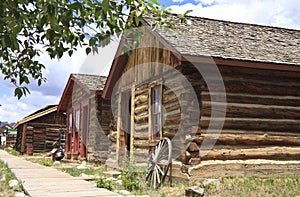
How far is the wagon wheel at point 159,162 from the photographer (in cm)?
933

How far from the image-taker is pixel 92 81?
60.4 ft

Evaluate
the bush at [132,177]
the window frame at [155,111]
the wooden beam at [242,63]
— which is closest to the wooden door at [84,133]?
the window frame at [155,111]

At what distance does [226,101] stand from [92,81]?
10.3 m

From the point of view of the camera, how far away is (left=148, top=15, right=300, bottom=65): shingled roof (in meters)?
9.17

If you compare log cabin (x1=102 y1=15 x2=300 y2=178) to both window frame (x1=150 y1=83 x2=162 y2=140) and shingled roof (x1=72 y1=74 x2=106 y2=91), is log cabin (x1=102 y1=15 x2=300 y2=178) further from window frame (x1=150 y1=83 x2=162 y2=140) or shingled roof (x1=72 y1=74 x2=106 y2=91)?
shingled roof (x1=72 y1=74 x2=106 y2=91)

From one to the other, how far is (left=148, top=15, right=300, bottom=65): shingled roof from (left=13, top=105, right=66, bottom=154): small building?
1804cm

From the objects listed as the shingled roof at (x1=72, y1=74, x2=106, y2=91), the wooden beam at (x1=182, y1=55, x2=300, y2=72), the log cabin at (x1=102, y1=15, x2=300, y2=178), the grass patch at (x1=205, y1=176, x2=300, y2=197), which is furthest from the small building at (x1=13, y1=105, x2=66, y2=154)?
the grass patch at (x1=205, y1=176, x2=300, y2=197)

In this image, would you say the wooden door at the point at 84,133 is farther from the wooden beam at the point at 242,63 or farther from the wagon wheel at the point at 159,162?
the wooden beam at the point at 242,63

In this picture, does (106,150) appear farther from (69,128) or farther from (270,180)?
(270,180)

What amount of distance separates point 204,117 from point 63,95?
46.3ft

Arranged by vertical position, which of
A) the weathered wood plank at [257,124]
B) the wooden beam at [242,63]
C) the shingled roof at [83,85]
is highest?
the shingled roof at [83,85]

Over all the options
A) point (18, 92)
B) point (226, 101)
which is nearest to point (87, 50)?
point (18, 92)

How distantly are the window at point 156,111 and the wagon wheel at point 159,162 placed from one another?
1120mm

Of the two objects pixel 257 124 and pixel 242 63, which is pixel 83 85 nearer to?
pixel 257 124
